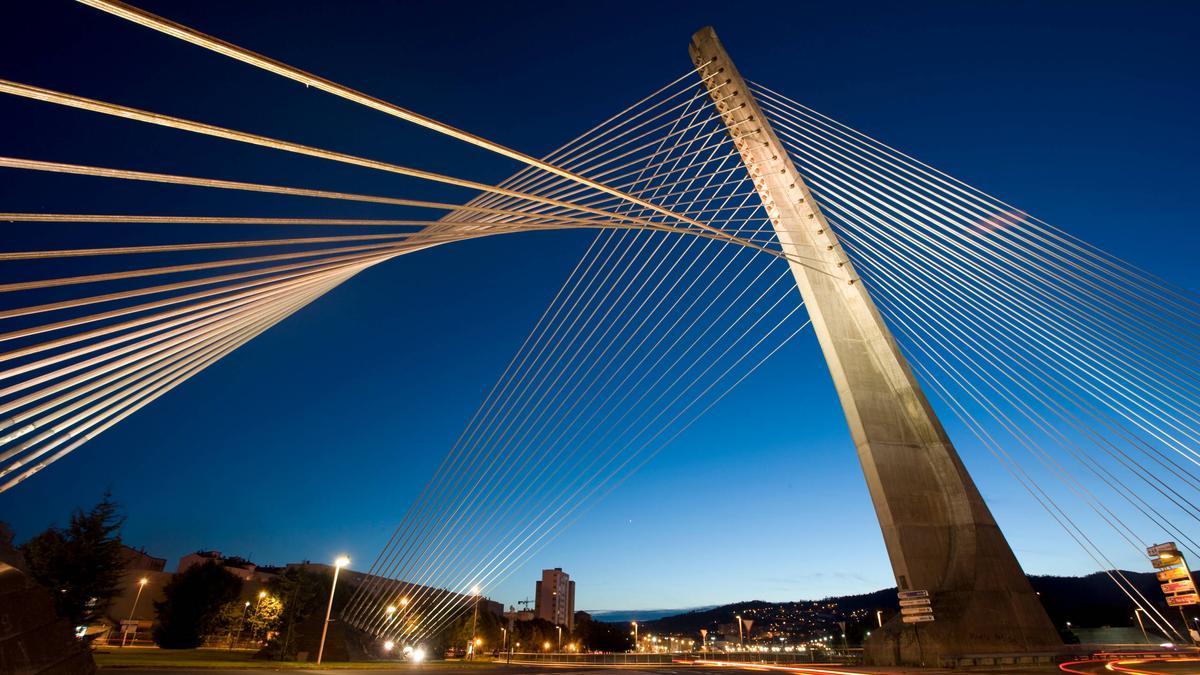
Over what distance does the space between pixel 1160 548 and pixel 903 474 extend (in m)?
6.88

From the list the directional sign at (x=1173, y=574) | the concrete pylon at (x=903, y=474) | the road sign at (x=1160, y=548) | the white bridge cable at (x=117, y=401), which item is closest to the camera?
the white bridge cable at (x=117, y=401)

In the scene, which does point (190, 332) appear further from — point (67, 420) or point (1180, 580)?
point (1180, 580)

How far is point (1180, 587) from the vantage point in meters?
12.7

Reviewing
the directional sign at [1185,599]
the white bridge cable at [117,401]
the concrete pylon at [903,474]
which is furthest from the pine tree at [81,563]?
the directional sign at [1185,599]

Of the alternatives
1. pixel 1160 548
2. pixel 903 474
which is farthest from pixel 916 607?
pixel 1160 548

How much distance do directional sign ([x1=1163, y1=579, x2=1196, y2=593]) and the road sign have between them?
742 mm

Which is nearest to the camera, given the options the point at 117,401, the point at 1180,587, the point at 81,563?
the point at 117,401

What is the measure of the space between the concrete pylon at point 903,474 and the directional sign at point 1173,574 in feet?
12.5

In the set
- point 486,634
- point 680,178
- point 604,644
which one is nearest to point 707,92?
point 680,178

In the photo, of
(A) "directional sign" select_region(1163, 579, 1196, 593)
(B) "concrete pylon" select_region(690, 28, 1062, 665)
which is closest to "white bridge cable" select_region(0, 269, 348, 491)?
(B) "concrete pylon" select_region(690, 28, 1062, 665)

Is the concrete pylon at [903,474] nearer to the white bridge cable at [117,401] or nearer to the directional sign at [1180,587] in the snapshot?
the directional sign at [1180,587]

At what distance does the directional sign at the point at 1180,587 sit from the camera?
40.5 feet

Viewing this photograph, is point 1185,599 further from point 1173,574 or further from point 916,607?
point 916,607

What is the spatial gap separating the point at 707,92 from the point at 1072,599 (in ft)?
400
